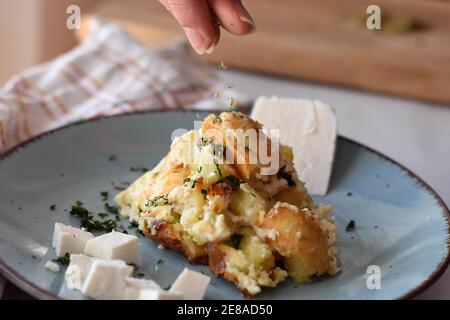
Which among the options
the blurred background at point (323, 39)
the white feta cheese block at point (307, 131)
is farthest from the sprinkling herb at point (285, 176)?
the blurred background at point (323, 39)

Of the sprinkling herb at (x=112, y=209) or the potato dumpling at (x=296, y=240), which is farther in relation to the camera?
the sprinkling herb at (x=112, y=209)

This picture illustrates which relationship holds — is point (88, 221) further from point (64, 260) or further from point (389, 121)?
point (389, 121)

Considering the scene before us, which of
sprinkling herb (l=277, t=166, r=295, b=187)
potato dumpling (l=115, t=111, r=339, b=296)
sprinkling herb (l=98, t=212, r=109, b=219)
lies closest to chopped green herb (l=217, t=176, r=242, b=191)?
potato dumpling (l=115, t=111, r=339, b=296)

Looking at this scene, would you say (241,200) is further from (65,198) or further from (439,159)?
(439,159)

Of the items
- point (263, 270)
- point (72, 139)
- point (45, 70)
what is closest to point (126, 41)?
point (45, 70)

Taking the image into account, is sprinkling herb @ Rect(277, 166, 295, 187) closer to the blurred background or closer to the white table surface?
the white table surface

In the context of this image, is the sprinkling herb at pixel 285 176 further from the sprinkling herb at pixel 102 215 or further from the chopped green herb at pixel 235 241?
the sprinkling herb at pixel 102 215

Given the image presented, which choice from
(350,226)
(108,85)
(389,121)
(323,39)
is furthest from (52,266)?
(323,39)
